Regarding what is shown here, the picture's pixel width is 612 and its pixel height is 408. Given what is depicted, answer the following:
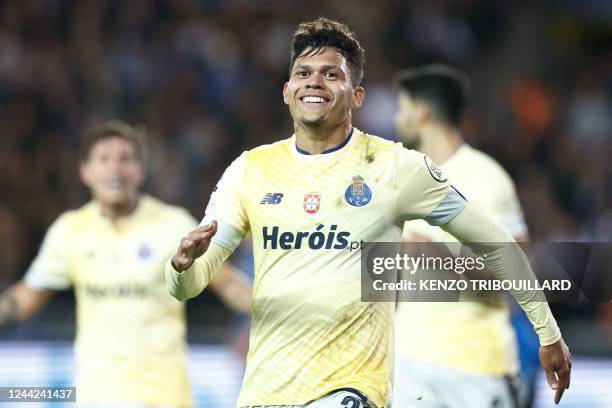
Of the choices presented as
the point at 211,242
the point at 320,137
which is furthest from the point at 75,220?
the point at 320,137

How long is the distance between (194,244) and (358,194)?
0.75 m

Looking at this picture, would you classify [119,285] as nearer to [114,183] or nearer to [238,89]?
[114,183]

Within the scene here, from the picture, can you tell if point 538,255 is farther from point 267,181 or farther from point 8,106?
point 8,106

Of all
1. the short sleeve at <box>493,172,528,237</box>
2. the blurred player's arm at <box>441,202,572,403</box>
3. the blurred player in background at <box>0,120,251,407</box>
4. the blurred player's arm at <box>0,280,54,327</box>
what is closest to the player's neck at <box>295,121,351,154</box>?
the blurred player's arm at <box>441,202,572,403</box>

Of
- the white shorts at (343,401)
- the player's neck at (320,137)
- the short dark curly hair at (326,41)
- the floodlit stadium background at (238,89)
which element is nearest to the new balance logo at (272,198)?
the player's neck at (320,137)

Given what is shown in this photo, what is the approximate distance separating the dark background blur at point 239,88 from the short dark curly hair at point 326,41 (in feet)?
24.3

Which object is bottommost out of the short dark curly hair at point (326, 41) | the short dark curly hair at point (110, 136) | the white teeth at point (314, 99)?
the white teeth at point (314, 99)

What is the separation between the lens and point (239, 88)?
13.9 metres

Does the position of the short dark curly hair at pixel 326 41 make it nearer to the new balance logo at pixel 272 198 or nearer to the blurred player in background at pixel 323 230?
the blurred player in background at pixel 323 230

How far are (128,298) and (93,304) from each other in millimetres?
209

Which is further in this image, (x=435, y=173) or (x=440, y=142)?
(x=440, y=142)

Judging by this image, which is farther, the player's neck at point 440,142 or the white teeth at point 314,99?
the player's neck at point 440,142

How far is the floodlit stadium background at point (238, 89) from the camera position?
12.5m

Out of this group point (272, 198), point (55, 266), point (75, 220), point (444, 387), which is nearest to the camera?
point (272, 198)
